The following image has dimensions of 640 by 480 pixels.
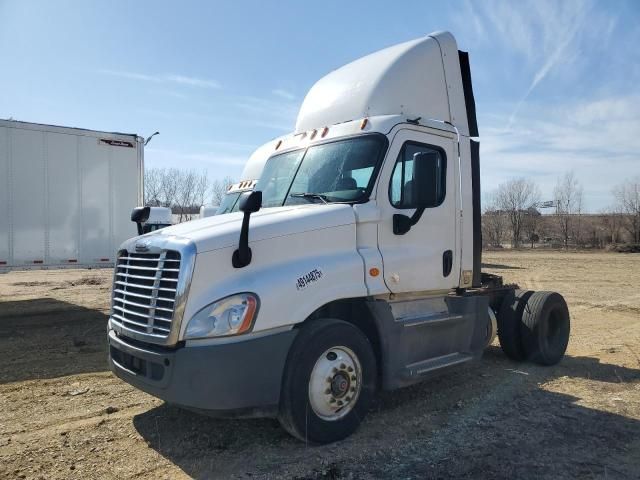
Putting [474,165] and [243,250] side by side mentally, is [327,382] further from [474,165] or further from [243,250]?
[474,165]

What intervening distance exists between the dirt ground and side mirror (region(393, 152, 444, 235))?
1818 mm

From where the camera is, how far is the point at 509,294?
7230mm

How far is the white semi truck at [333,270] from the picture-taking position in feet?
12.5

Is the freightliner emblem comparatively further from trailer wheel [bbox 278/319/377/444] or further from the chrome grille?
trailer wheel [bbox 278/319/377/444]

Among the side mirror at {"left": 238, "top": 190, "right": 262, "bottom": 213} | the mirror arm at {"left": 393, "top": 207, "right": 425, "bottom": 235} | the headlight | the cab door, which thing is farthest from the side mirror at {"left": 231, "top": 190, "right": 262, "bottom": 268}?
the mirror arm at {"left": 393, "top": 207, "right": 425, "bottom": 235}

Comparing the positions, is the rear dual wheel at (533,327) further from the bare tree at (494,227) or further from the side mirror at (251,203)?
the bare tree at (494,227)

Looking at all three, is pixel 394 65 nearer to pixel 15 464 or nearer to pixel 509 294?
pixel 509 294

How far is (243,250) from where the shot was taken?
3.92m

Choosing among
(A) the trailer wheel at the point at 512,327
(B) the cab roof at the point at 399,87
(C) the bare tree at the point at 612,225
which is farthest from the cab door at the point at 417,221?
(C) the bare tree at the point at 612,225

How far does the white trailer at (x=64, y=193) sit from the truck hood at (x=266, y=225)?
8015 mm

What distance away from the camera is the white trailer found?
35.4 feet

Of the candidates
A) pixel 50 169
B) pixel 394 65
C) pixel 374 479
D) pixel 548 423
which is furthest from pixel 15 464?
pixel 50 169

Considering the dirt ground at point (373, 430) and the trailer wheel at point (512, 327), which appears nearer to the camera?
the dirt ground at point (373, 430)

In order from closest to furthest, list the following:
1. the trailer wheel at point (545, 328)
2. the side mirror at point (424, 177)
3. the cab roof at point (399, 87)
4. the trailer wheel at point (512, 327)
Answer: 1. the side mirror at point (424, 177)
2. the cab roof at point (399, 87)
3. the trailer wheel at point (545, 328)
4. the trailer wheel at point (512, 327)
